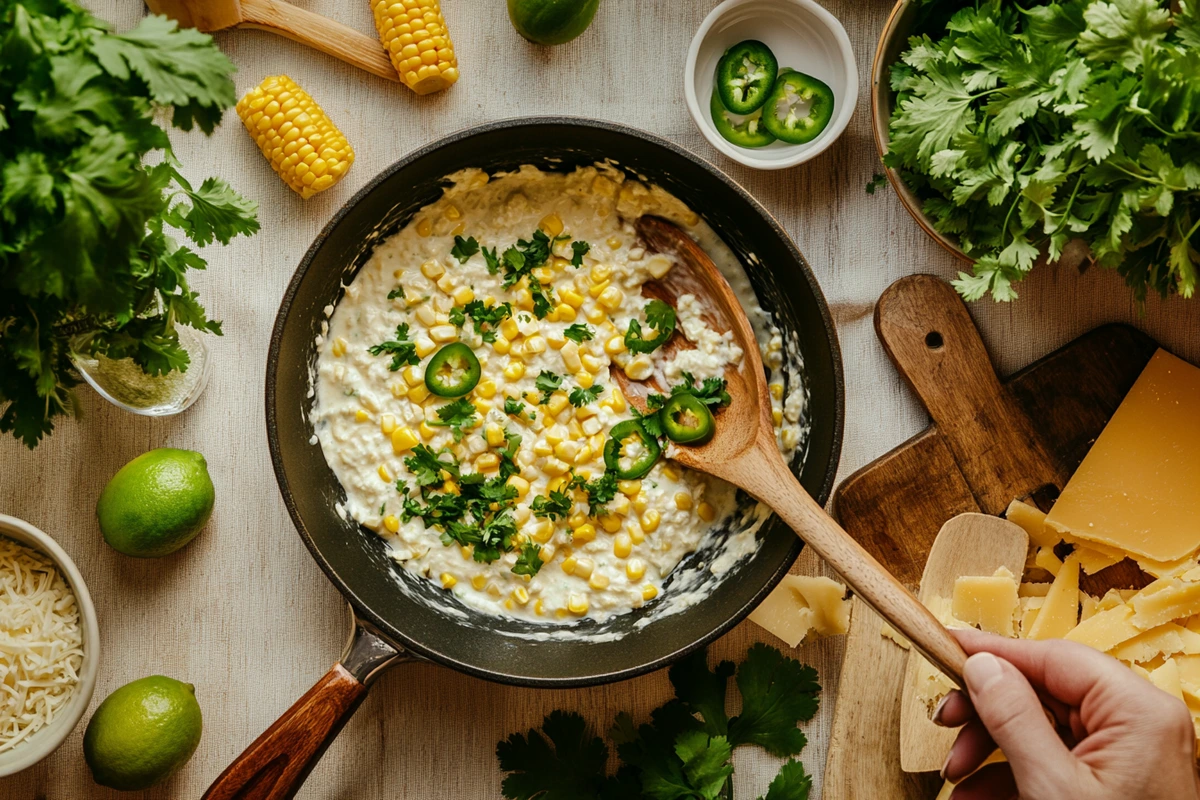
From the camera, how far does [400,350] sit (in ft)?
7.83

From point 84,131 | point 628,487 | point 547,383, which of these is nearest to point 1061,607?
point 628,487

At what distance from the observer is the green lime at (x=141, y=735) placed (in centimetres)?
224

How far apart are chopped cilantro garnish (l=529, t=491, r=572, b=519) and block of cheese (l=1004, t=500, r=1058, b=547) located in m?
1.21

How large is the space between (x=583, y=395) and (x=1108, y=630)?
58.8 inches

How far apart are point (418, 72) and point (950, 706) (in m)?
2.07

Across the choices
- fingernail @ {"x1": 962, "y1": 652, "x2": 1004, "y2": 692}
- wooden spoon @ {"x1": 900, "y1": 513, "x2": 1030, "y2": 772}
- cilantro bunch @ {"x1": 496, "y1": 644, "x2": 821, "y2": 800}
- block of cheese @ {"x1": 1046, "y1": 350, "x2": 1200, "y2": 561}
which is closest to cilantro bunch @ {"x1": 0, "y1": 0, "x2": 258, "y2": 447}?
cilantro bunch @ {"x1": 496, "y1": 644, "x2": 821, "y2": 800}

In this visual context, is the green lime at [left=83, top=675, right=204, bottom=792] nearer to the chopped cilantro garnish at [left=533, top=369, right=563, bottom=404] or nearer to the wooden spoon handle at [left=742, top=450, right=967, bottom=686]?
the chopped cilantro garnish at [left=533, top=369, right=563, bottom=404]

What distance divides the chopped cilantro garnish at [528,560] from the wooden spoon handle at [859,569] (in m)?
0.59

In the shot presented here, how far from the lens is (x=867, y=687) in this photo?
2480mm

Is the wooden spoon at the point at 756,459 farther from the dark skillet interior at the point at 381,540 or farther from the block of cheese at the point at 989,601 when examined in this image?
the block of cheese at the point at 989,601

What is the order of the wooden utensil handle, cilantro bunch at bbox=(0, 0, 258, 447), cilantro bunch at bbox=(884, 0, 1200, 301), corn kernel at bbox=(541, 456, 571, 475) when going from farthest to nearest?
1. the wooden utensil handle
2. corn kernel at bbox=(541, 456, 571, 475)
3. cilantro bunch at bbox=(884, 0, 1200, 301)
4. cilantro bunch at bbox=(0, 0, 258, 447)

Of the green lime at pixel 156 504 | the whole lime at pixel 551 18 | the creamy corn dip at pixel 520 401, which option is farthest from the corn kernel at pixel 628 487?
the whole lime at pixel 551 18

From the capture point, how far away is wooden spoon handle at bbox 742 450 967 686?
1.97 m

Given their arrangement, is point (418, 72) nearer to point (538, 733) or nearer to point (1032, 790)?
point (538, 733)
